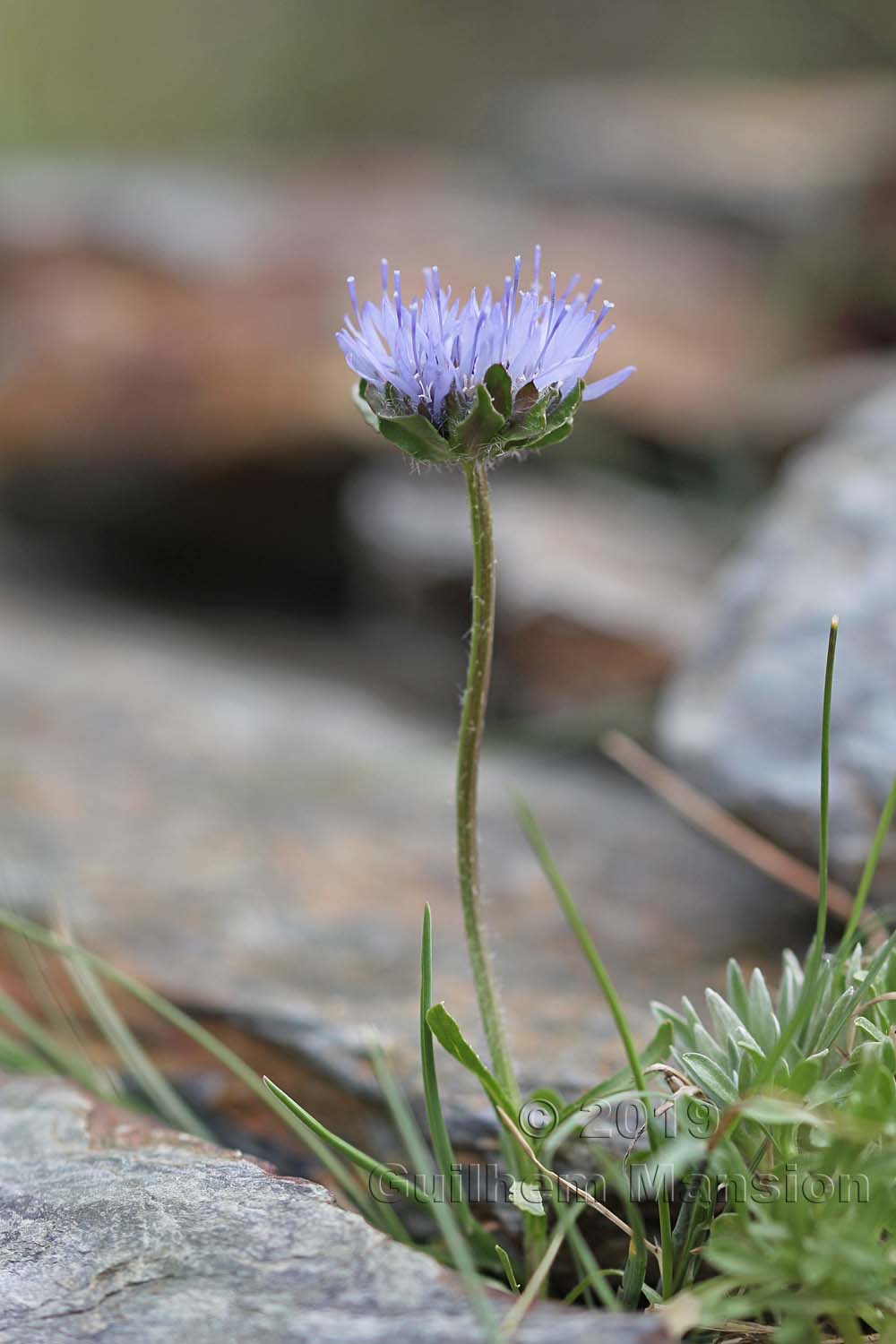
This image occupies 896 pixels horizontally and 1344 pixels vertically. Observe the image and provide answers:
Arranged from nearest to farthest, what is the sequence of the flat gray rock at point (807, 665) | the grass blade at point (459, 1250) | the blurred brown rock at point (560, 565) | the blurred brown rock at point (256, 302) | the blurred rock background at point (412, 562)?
the grass blade at point (459, 1250) → the flat gray rock at point (807, 665) → the blurred rock background at point (412, 562) → the blurred brown rock at point (560, 565) → the blurred brown rock at point (256, 302)

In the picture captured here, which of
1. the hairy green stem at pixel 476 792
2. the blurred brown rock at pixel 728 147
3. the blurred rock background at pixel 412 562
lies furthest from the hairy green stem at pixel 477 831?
the blurred brown rock at pixel 728 147

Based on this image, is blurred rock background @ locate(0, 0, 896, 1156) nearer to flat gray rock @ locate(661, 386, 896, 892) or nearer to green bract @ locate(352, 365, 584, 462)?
flat gray rock @ locate(661, 386, 896, 892)

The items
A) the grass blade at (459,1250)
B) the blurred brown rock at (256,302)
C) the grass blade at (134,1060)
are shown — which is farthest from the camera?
the blurred brown rock at (256,302)

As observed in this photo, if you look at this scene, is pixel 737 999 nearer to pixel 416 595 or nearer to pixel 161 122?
pixel 416 595

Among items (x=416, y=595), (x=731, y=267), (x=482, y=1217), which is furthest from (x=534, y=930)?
(x=731, y=267)

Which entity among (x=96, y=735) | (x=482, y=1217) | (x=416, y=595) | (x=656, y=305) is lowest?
(x=482, y=1217)

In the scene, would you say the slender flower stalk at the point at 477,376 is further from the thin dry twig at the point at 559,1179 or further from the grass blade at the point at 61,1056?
the grass blade at the point at 61,1056

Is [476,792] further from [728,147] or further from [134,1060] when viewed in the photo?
[728,147]
